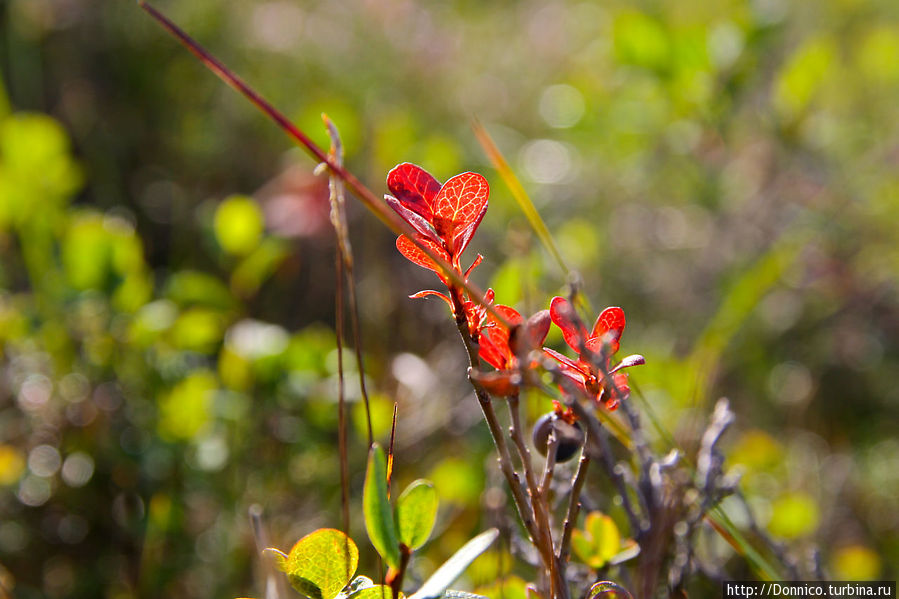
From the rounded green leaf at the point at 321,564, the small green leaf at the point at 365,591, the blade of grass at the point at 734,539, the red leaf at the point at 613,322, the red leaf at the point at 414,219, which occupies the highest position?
the red leaf at the point at 414,219

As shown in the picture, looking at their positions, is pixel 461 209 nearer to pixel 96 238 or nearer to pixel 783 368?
pixel 96 238

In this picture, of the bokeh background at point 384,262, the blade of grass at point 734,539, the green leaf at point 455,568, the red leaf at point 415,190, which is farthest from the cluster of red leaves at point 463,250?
the bokeh background at point 384,262

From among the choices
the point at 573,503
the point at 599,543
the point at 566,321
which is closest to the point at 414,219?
the point at 566,321

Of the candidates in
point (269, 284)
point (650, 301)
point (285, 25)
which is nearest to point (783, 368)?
point (650, 301)

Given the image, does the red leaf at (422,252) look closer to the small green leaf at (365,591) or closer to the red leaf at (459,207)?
the red leaf at (459,207)

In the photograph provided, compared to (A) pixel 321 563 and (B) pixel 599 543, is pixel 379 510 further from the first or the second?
(B) pixel 599 543

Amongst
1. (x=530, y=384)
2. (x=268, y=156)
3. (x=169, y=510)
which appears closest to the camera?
(x=530, y=384)
